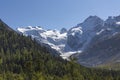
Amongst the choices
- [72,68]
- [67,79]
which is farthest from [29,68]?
[67,79]

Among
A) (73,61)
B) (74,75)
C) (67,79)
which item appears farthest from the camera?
(67,79)

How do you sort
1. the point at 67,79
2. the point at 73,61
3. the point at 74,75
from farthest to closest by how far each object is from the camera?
1. the point at 67,79
2. the point at 74,75
3. the point at 73,61

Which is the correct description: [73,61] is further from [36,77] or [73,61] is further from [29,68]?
[36,77]

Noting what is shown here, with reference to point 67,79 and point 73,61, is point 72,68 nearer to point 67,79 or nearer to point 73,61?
point 73,61

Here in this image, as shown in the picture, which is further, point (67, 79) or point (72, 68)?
point (67, 79)

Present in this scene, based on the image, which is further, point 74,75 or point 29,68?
point 74,75

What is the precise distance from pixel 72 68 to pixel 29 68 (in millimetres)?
18989

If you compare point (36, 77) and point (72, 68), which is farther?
point (36, 77)

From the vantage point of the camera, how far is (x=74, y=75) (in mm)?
161875

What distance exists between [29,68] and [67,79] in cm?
4327

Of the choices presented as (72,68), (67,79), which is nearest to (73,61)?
(72,68)

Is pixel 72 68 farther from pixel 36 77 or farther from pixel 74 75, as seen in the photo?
pixel 36 77

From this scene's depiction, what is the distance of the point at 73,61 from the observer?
14562cm

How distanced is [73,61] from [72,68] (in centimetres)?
738
